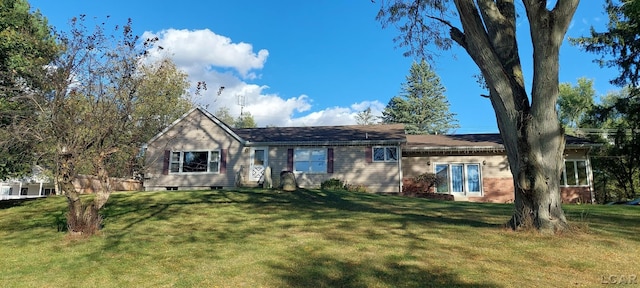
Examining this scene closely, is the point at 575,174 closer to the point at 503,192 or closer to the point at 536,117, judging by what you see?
the point at 503,192

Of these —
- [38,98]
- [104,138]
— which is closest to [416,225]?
[104,138]

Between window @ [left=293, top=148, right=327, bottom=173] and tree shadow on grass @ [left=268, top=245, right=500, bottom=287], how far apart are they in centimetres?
1545

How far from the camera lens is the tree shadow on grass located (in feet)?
16.3

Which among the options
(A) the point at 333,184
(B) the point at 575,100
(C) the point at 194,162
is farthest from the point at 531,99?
(B) the point at 575,100

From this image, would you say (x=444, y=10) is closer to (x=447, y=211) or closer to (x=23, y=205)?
(x=447, y=211)

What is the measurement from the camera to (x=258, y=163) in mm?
22141

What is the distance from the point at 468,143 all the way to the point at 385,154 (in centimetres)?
472

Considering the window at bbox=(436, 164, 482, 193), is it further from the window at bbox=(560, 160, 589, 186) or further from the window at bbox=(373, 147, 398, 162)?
the window at bbox=(560, 160, 589, 186)

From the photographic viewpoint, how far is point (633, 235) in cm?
711

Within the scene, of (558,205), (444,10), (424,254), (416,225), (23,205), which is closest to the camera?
(424,254)

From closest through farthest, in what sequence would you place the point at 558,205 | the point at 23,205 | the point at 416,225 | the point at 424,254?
the point at 424,254, the point at 558,205, the point at 416,225, the point at 23,205

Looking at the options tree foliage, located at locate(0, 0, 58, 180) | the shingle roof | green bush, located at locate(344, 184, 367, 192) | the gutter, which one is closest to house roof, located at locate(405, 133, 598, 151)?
the shingle roof

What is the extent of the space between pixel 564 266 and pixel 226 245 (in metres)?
5.40

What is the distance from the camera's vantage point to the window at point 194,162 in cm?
2231
